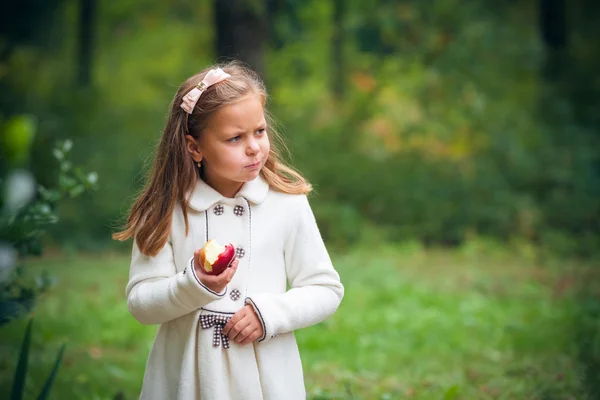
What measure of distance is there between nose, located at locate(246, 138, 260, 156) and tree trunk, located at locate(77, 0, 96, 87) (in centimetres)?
1463

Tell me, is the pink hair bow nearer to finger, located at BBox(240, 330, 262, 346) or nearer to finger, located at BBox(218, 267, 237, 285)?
finger, located at BBox(218, 267, 237, 285)

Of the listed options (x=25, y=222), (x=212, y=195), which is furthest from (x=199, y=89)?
(x=25, y=222)

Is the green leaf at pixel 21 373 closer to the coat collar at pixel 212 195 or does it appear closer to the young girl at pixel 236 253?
the young girl at pixel 236 253

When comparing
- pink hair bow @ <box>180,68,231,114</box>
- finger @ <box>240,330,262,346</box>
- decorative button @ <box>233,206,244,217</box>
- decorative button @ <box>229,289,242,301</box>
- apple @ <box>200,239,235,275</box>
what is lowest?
finger @ <box>240,330,262,346</box>

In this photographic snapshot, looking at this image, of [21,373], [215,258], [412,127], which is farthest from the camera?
[412,127]

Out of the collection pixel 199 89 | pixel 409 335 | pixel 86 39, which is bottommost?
pixel 409 335

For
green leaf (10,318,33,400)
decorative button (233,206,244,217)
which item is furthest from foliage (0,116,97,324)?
decorative button (233,206,244,217)

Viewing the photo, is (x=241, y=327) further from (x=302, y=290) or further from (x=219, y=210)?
(x=219, y=210)

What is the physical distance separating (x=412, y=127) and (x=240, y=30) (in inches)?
187

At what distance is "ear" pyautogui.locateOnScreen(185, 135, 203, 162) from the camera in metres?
2.55

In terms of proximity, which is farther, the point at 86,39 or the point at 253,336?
the point at 86,39

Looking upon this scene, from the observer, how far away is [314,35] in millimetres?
15930

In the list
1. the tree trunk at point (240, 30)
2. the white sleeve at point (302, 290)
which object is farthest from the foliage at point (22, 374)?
the tree trunk at point (240, 30)

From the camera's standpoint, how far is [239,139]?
8.06 feet
